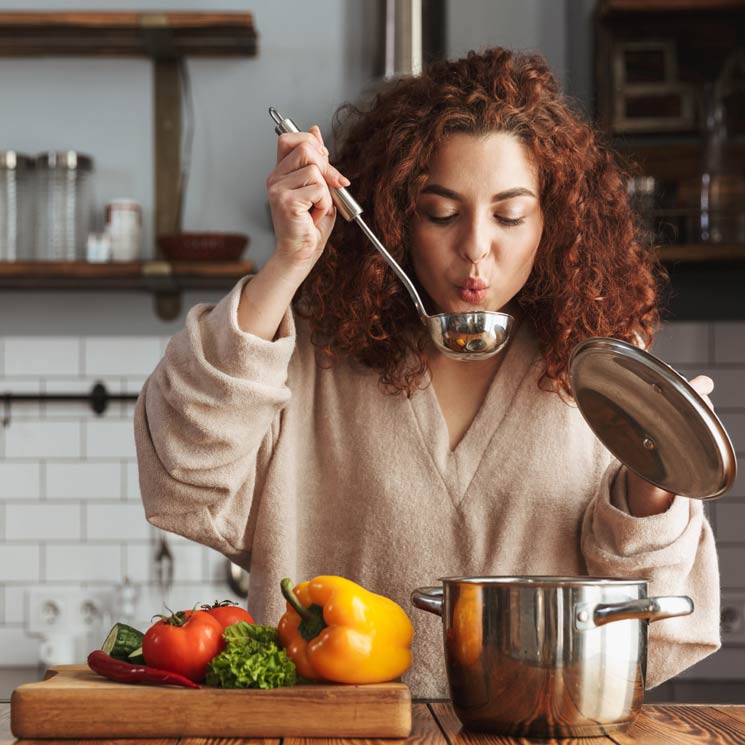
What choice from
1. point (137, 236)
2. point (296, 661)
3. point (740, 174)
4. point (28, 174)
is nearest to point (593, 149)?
point (296, 661)

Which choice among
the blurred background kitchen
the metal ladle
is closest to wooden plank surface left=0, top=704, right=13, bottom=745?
the metal ladle

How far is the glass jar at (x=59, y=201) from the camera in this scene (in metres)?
2.88

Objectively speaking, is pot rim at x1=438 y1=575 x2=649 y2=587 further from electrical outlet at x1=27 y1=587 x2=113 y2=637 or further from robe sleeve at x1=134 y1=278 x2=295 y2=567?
electrical outlet at x1=27 y1=587 x2=113 y2=637

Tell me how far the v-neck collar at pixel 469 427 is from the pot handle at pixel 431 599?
1.15ft

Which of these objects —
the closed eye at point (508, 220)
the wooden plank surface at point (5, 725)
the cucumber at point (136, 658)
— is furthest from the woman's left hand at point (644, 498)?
the wooden plank surface at point (5, 725)

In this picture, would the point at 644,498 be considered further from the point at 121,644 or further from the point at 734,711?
the point at 121,644

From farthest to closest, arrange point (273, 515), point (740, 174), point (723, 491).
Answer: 1. point (740, 174)
2. point (273, 515)
3. point (723, 491)

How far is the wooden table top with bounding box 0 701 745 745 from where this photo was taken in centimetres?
103

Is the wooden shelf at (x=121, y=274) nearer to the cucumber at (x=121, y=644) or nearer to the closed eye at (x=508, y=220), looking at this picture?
the closed eye at (x=508, y=220)

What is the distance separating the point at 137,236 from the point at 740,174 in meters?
1.51

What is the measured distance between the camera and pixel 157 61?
306 centimetres

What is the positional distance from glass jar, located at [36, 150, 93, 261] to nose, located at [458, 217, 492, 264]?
1.73 m

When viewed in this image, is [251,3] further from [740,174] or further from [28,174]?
[740,174]

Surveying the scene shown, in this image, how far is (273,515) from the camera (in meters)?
1.48
